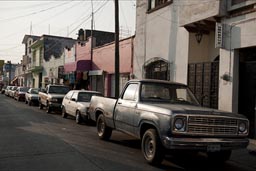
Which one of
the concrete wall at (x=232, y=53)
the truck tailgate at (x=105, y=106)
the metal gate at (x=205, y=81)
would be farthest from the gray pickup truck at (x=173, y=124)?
the metal gate at (x=205, y=81)

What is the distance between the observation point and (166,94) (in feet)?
31.2

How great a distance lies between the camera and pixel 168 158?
9094 mm

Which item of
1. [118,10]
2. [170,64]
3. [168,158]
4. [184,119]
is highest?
[118,10]

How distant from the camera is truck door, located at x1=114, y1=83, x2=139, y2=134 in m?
9.26

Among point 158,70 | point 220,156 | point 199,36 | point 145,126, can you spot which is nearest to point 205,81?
point 199,36

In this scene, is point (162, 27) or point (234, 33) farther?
point (162, 27)

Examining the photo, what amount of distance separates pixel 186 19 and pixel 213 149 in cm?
842

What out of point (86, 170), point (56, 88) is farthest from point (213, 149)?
point (56, 88)

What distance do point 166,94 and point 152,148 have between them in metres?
1.84

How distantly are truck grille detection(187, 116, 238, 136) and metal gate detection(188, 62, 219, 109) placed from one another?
6.54 m

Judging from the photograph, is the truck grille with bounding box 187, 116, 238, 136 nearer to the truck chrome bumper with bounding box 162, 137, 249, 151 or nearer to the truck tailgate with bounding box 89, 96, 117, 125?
the truck chrome bumper with bounding box 162, 137, 249, 151

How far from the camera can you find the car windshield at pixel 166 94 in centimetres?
927

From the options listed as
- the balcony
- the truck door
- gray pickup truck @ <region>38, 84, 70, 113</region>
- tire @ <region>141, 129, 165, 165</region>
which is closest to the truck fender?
tire @ <region>141, 129, 165, 165</region>

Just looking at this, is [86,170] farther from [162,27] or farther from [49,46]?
[49,46]
